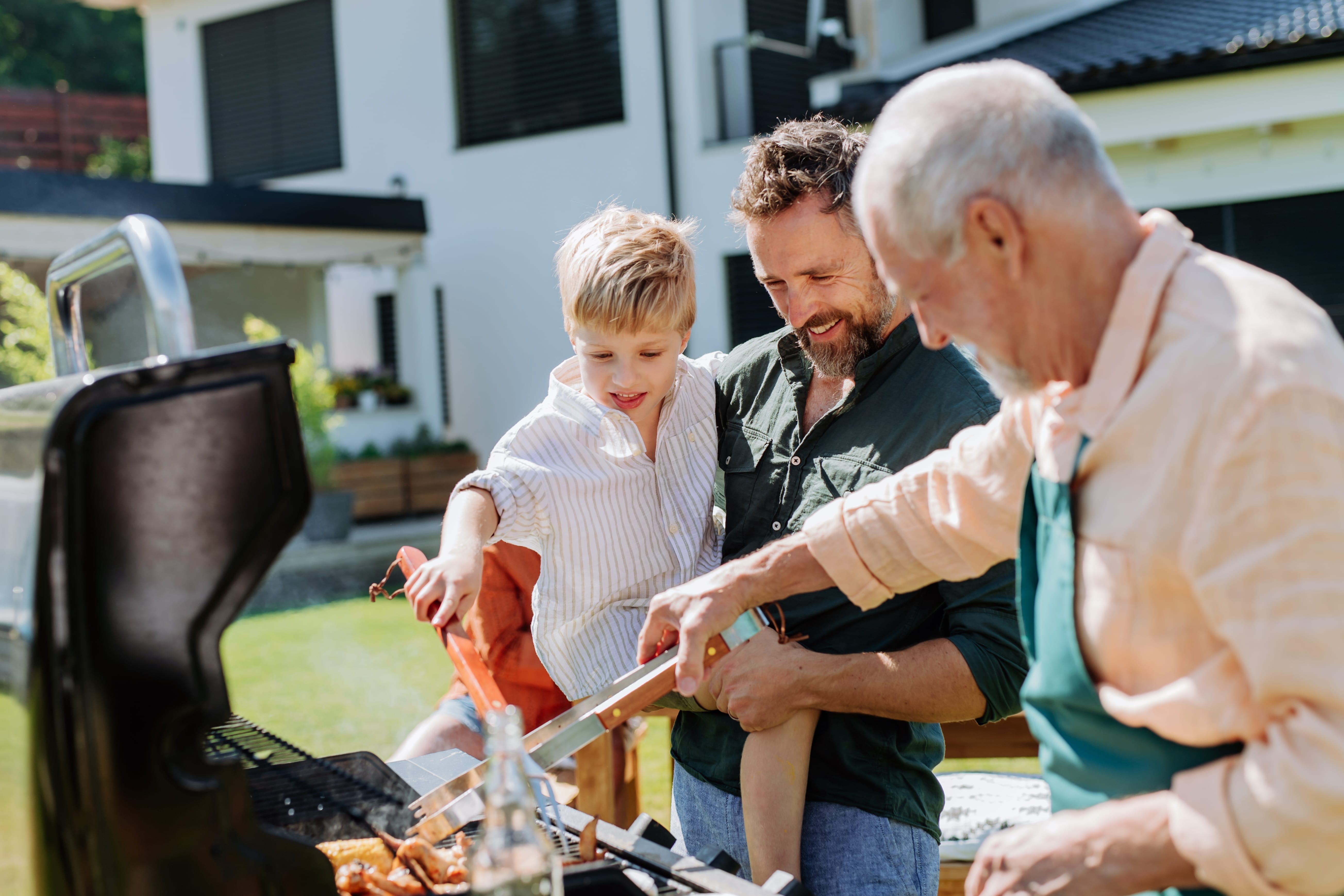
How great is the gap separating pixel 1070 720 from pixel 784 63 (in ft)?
39.5

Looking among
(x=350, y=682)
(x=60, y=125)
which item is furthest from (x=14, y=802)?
(x=60, y=125)

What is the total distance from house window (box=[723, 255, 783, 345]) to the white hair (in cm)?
1015

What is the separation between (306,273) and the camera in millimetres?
15633

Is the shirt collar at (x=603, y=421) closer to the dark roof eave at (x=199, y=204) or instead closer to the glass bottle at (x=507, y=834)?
the glass bottle at (x=507, y=834)

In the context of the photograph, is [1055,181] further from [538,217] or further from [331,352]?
[331,352]

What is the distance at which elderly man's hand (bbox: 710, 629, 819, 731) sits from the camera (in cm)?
195

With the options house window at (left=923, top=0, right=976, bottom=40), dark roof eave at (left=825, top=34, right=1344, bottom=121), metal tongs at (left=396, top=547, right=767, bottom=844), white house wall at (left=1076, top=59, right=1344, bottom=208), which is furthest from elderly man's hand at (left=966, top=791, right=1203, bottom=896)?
house window at (left=923, top=0, right=976, bottom=40)

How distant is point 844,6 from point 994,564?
43.7 ft

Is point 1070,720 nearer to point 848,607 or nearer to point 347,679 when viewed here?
point 848,607

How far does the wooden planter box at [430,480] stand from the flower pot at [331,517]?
1384 millimetres

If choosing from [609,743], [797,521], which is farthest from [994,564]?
[609,743]

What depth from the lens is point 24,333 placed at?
1045 cm

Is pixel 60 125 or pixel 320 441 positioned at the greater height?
pixel 60 125

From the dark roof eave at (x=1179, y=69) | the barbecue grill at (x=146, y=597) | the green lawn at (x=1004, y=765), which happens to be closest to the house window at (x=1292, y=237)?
the dark roof eave at (x=1179, y=69)
